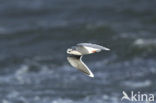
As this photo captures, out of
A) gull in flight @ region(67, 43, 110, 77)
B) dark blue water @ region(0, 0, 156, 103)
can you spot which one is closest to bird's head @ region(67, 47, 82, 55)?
gull in flight @ region(67, 43, 110, 77)

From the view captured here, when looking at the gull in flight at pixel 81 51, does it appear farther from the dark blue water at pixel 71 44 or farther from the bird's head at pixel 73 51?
the dark blue water at pixel 71 44

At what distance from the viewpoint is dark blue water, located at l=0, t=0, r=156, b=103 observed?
23750 mm

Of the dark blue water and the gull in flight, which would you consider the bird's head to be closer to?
the gull in flight

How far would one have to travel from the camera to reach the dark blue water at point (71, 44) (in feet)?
77.9

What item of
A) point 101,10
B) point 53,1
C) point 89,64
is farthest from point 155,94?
point 53,1

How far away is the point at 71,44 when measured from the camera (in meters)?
28.2

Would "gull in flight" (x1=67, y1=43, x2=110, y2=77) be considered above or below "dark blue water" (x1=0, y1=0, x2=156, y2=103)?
below

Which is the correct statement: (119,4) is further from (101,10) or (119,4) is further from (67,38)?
(67,38)

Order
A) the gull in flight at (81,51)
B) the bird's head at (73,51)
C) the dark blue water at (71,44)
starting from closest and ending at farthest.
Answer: the gull in flight at (81,51), the bird's head at (73,51), the dark blue water at (71,44)

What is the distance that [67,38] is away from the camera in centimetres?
2881

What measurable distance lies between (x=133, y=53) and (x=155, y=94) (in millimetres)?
4443

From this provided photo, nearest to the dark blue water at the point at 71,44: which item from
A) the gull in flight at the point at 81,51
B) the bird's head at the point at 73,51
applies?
the gull in flight at the point at 81,51

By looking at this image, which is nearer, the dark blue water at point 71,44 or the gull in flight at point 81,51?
the gull in flight at point 81,51

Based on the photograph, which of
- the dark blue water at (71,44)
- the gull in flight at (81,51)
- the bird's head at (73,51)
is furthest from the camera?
the dark blue water at (71,44)
